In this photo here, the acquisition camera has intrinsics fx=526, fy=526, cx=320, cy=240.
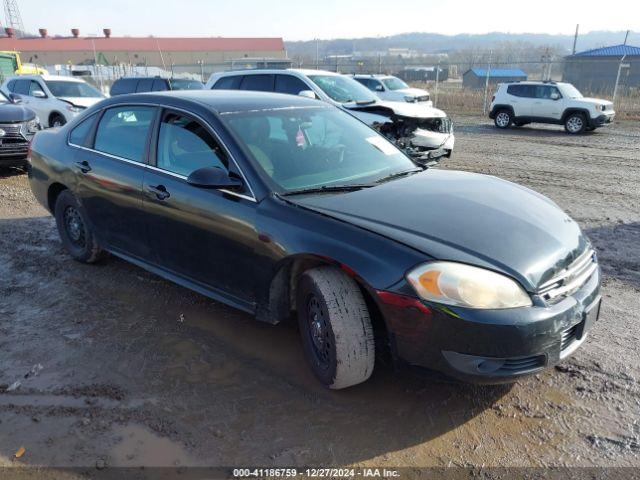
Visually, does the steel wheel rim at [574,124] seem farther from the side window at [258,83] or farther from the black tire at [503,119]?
the side window at [258,83]

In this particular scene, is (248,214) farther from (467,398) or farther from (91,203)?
(91,203)

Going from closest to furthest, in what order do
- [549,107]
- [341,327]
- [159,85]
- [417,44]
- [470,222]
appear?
1. [341,327]
2. [470,222]
3. [159,85]
4. [549,107]
5. [417,44]

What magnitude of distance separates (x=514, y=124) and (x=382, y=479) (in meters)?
17.9

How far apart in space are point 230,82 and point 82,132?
7.45 m

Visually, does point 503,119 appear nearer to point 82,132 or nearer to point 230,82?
point 230,82

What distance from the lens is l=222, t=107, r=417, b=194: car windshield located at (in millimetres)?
3506

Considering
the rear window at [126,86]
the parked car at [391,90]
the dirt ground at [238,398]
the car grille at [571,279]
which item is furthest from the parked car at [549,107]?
the car grille at [571,279]

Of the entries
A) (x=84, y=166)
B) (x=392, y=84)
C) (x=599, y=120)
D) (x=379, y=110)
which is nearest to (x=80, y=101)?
(x=379, y=110)

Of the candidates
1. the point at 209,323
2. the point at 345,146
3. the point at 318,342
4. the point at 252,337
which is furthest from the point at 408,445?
the point at 345,146

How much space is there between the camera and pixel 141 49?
62.0 m

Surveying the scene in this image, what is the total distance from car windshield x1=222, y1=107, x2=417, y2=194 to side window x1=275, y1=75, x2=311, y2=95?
688cm

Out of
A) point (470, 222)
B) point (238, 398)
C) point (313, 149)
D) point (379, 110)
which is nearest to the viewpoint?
point (470, 222)

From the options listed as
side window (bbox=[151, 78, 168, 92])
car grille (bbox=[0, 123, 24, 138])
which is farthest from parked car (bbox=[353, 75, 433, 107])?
car grille (bbox=[0, 123, 24, 138])

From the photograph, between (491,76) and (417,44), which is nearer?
(491,76)
